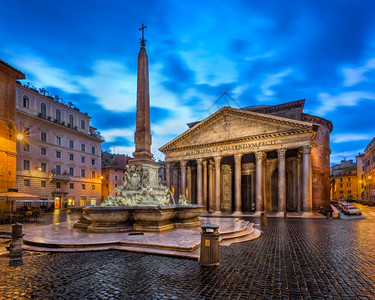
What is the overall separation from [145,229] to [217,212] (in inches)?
766

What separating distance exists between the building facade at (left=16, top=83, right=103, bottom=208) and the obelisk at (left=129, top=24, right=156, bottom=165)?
23.8m

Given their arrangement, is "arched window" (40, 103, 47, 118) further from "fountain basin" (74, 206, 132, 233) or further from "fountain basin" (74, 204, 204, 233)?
"fountain basin" (74, 206, 132, 233)

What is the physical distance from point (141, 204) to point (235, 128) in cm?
1991

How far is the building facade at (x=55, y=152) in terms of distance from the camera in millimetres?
31344

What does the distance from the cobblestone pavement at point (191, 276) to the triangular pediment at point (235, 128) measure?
18792mm

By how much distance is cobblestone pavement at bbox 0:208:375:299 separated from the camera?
469 cm

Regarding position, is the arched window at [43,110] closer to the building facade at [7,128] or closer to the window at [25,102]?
the window at [25,102]

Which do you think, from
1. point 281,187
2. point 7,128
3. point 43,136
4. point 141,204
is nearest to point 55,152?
point 43,136

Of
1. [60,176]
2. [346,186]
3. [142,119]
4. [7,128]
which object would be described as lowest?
[346,186]

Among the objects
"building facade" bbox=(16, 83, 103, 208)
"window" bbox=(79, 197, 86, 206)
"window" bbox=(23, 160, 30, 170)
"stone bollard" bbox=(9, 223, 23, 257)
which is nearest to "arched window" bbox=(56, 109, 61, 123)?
"building facade" bbox=(16, 83, 103, 208)

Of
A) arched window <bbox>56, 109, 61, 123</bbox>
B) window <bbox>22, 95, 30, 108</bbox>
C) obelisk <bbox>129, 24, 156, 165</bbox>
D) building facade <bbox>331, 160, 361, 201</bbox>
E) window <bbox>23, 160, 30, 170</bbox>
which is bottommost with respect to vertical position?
building facade <bbox>331, 160, 361, 201</bbox>

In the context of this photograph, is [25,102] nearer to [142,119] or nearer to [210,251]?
[142,119]

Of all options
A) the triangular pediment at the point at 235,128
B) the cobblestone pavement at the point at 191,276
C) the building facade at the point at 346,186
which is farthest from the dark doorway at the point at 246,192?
the building facade at the point at 346,186

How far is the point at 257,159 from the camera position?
27.5 m
